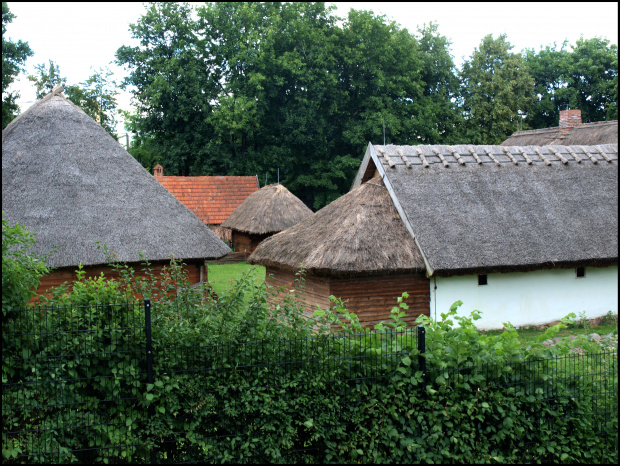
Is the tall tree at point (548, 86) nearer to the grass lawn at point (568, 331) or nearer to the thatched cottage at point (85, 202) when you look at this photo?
the grass lawn at point (568, 331)

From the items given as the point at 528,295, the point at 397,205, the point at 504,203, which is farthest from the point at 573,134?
the point at 397,205

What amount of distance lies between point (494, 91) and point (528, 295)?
23.9 m

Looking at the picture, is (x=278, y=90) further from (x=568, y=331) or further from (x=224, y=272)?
(x=568, y=331)

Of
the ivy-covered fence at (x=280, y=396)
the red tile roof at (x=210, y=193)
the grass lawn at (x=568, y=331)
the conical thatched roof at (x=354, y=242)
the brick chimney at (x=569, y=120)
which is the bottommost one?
the grass lawn at (x=568, y=331)

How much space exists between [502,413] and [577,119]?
886 inches

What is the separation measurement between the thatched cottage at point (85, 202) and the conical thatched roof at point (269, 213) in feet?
40.7

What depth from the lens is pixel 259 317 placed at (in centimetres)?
525

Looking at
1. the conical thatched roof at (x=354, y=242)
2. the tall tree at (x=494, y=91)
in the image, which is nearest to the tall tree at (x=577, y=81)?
the tall tree at (x=494, y=91)

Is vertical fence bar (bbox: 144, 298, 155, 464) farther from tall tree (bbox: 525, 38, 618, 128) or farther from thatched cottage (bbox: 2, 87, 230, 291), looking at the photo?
tall tree (bbox: 525, 38, 618, 128)

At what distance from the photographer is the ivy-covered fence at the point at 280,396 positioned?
15.9ft

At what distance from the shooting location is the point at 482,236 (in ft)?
40.4

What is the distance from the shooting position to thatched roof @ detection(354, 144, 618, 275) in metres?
12.1

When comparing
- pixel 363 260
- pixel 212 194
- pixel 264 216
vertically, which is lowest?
pixel 363 260

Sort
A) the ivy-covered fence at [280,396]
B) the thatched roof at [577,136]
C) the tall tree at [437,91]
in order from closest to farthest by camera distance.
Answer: the ivy-covered fence at [280,396]
the thatched roof at [577,136]
the tall tree at [437,91]
